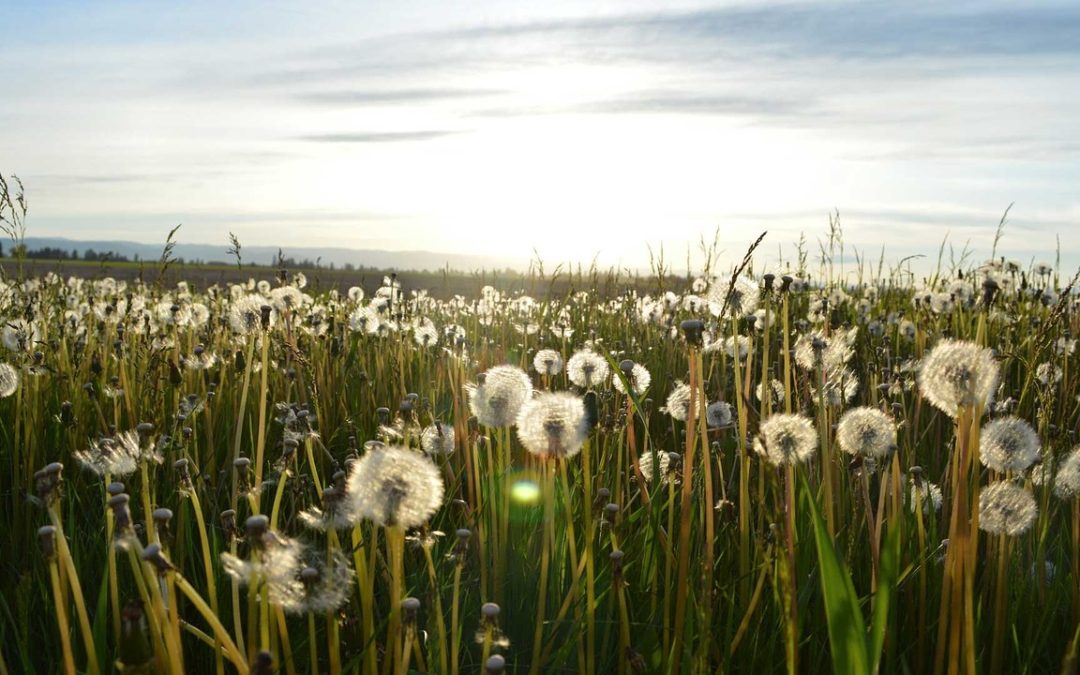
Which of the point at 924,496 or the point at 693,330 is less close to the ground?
the point at 693,330

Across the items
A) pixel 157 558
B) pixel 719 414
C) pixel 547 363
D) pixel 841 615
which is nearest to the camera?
pixel 157 558

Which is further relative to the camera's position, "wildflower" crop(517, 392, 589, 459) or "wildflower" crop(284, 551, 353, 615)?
"wildflower" crop(517, 392, 589, 459)

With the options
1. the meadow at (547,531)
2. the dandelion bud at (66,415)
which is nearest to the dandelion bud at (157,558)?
the meadow at (547,531)

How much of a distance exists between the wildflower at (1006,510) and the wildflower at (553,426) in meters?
0.98

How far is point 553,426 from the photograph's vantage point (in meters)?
1.72

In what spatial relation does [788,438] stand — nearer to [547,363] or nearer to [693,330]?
[693,330]

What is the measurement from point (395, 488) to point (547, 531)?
1.51 feet

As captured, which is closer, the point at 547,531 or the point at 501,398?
the point at 547,531

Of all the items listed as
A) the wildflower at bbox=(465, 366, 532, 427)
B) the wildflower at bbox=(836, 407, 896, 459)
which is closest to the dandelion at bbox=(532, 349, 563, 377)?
the wildflower at bbox=(465, 366, 532, 427)

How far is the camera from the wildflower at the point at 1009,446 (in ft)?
7.04

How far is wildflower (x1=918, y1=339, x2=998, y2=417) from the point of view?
157cm

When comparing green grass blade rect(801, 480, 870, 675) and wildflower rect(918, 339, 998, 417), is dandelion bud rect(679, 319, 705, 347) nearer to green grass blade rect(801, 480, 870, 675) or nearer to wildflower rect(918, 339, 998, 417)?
green grass blade rect(801, 480, 870, 675)

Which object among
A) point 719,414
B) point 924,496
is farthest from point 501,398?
point 924,496

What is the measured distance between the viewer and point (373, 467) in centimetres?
142
